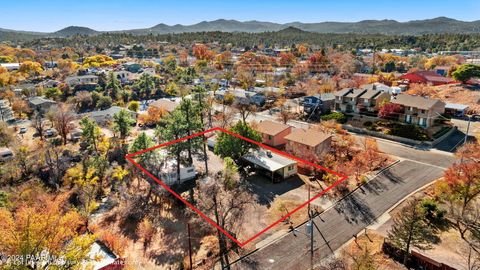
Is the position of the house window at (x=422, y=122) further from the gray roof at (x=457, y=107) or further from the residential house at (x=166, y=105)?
the residential house at (x=166, y=105)

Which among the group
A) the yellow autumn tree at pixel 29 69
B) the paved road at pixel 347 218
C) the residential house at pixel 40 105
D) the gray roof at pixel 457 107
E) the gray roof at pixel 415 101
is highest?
the yellow autumn tree at pixel 29 69

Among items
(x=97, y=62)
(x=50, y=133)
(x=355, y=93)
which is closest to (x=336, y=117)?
(x=355, y=93)

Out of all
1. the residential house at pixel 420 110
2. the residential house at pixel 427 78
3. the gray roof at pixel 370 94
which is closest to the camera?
the residential house at pixel 420 110

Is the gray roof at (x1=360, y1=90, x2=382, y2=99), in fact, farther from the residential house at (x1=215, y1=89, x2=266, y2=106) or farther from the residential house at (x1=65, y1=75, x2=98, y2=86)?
the residential house at (x1=65, y1=75, x2=98, y2=86)

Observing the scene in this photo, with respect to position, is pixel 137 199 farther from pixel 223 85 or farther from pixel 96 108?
pixel 223 85

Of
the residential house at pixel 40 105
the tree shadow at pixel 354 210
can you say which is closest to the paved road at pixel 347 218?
the tree shadow at pixel 354 210

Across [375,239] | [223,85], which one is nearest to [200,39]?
[223,85]

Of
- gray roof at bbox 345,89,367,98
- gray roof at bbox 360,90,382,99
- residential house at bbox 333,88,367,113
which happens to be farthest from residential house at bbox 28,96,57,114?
gray roof at bbox 360,90,382,99

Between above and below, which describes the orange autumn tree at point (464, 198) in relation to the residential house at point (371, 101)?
below
